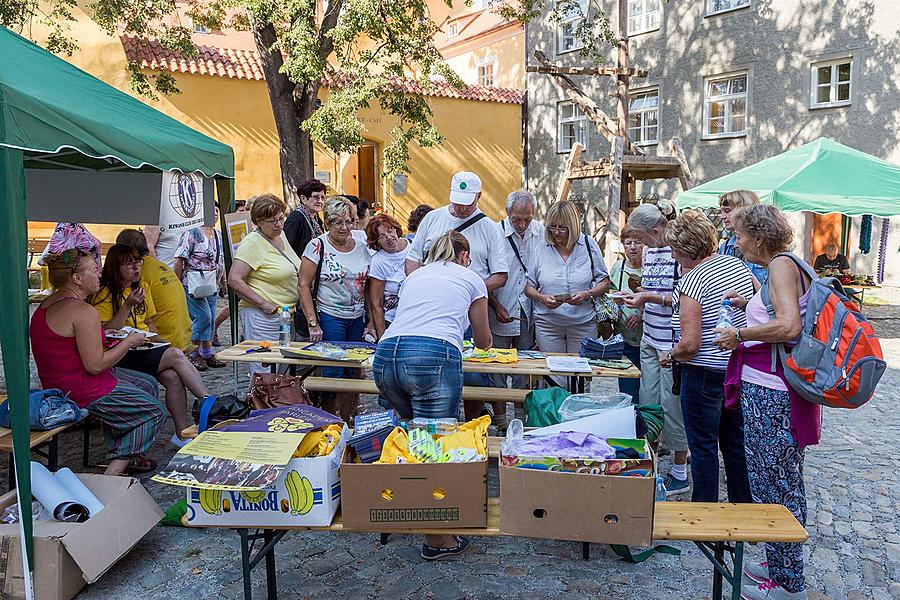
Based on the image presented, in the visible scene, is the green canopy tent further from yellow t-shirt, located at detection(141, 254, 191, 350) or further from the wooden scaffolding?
the wooden scaffolding

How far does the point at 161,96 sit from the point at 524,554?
1293cm

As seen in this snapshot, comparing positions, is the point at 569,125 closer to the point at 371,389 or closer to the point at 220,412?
the point at 371,389

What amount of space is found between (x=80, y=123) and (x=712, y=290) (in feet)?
10.2

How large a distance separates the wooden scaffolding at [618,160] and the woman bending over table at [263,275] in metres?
8.35

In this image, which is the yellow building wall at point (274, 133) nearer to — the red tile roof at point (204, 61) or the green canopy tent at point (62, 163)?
the red tile roof at point (204, 61)

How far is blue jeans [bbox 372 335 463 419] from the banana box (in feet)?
2.35

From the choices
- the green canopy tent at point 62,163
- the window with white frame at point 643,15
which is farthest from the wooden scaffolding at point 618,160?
the green canopy tent at point 62,163

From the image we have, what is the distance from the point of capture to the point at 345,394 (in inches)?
207

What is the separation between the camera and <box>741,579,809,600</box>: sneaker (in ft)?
9.87

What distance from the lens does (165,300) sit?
548 cm

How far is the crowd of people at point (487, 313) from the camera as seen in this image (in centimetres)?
305

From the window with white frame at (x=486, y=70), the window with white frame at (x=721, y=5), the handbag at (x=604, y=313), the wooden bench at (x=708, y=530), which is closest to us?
the wooden bench at (x=708, y=530)

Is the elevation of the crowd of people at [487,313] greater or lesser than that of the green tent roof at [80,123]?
lesser

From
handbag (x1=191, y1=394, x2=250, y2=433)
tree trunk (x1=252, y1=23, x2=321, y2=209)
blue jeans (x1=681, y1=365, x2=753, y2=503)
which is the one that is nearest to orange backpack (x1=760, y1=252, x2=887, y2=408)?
blue jeans (x1=681, y1=365, x2=753, y2=503)
